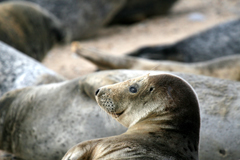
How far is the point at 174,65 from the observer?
429 centimetres

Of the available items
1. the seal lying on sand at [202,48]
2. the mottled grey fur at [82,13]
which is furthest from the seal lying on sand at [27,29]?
the mottled grey fur at [82,13]

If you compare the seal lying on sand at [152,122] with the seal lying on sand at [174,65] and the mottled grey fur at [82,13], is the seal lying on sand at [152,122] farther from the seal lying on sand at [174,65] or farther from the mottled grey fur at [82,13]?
the mottled grey fur at [82,13]

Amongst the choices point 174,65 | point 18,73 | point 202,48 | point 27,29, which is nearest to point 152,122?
point 18,73

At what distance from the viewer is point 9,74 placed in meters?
3.39

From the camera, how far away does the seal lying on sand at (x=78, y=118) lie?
2285mm

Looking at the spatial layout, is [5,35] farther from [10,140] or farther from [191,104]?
[191,104]

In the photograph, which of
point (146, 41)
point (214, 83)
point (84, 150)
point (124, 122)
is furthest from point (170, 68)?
point (146, 41)

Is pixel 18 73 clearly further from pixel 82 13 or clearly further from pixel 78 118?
pixel 82 13

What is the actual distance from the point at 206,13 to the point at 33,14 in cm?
549

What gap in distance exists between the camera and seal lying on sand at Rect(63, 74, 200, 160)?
1.43 meters

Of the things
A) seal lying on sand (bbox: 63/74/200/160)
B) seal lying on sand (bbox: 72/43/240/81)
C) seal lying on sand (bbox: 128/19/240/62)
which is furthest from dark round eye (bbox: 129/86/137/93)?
seal lying on sand (bbox: 128/19/240/62)

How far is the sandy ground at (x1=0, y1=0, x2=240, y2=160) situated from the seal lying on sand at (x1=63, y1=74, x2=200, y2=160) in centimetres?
370

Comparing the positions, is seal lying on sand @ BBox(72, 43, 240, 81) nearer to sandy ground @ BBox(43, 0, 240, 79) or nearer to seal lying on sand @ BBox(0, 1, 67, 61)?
seal lying on sand @ BBox(0, 1, 67, 61)

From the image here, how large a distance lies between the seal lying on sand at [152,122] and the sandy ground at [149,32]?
146 inches
